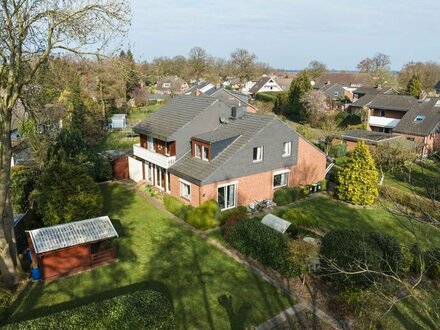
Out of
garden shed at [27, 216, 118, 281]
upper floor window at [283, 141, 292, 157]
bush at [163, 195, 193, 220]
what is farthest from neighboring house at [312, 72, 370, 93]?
garden shed at [27, 216, 118, 281]

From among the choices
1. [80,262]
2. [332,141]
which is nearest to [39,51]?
[80,262]

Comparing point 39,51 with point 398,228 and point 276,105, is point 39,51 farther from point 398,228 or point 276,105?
point 276,105

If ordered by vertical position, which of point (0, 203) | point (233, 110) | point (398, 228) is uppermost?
point (233, 110)

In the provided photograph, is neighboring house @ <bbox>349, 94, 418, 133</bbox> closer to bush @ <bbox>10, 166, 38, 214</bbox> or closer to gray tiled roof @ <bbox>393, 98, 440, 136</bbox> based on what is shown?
gray tiled roof @ <bbox>393, 98, 440, 136</bbox>

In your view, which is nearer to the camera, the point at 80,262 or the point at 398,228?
the point at 80,262

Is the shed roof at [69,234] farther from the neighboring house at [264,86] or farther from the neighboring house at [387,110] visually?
the neighboring house at [264,86]

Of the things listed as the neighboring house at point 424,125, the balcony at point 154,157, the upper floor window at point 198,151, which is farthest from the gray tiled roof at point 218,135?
the neighboring house at point 424,125
